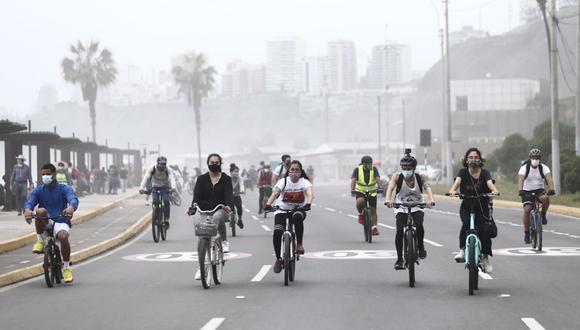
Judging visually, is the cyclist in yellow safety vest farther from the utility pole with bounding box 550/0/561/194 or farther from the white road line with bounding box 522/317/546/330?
the utility pole with bounding box 550/0/561/194

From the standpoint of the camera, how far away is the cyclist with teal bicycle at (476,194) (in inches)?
524

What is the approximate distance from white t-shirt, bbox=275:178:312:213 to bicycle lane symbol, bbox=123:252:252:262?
4.03m

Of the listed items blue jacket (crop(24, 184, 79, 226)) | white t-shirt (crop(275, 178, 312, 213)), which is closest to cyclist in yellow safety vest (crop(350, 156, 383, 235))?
white t-shirt (crop(275, 178, 312, 213))

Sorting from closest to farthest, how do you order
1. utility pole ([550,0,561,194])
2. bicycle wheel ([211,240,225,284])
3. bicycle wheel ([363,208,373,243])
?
bicycle wheel ([211,240,225,284]), bicycle wheel ([363,208,373,243]), utility pole ([550,0,561,194])

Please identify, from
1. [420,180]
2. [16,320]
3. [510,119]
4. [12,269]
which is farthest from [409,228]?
[510,119]

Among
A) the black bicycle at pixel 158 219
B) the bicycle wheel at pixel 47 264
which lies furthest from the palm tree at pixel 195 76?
the bicycle wheel at pixel 47 264

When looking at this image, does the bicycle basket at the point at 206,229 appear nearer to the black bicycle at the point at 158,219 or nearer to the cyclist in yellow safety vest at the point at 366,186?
the cyclist in yellow safety vest at the point at 366,186

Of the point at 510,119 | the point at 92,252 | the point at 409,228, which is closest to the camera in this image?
the point at 409,228

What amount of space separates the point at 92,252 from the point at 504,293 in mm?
10043

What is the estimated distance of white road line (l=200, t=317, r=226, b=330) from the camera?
33.5 feet

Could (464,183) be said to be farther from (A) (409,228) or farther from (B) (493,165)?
(B) (493,165)

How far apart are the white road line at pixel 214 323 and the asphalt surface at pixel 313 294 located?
1 centimetres

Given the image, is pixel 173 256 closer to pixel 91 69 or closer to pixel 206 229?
pixel 206 229

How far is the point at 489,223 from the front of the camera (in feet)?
43.6
